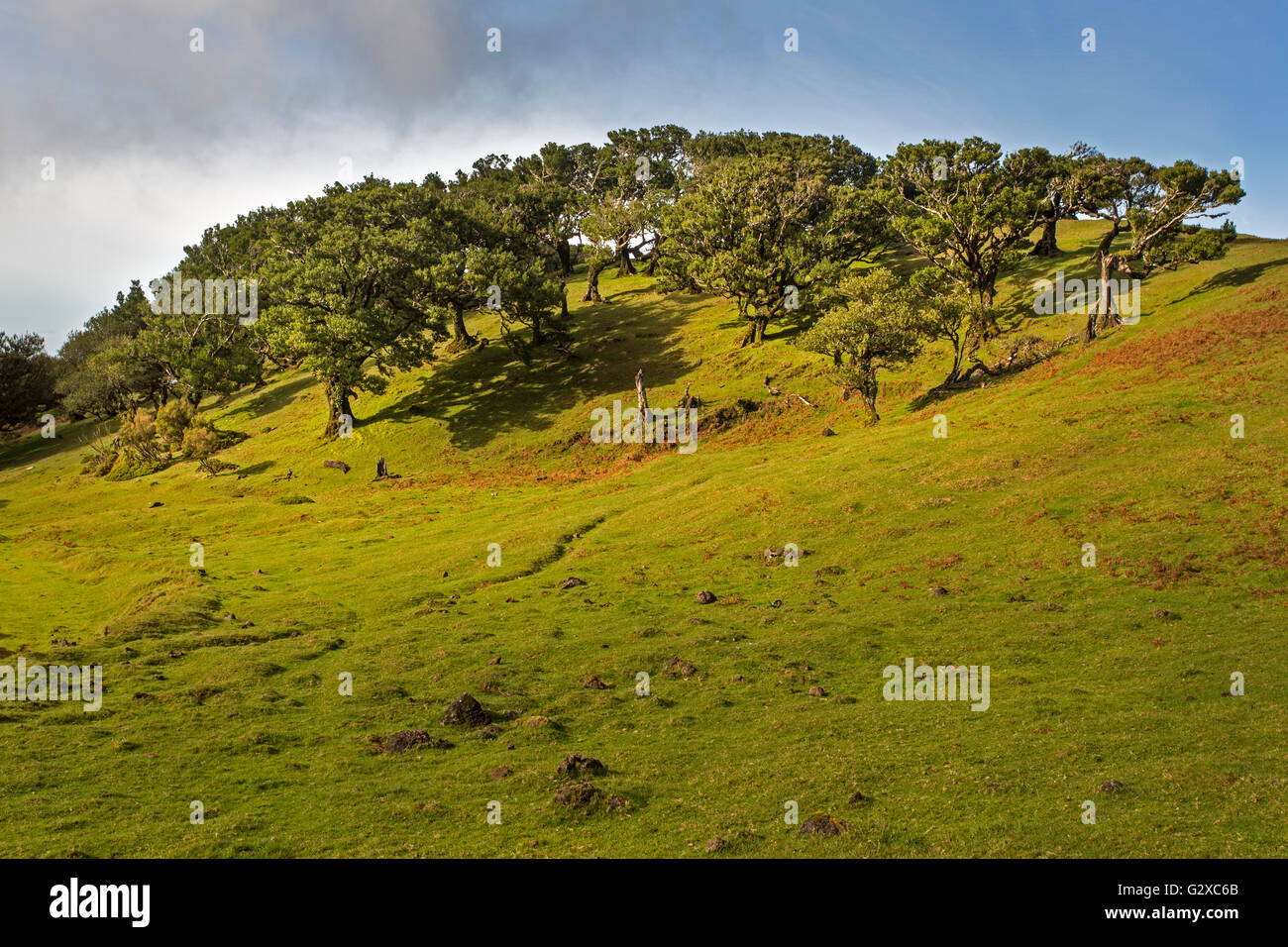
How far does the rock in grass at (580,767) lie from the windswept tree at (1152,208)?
60755 millimetres

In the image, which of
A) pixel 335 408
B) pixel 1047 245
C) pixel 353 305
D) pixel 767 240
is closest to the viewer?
pixel 353 305

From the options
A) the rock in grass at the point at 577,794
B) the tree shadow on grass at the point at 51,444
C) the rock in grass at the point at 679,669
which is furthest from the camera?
the tree shadow on grass at the point at 51,444

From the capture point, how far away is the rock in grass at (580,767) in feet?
Answer: 61.9

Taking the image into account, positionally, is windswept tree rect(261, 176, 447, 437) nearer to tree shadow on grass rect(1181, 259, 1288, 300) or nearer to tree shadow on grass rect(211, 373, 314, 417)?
tree shadow on grass rect(211, 373, 314, 417)

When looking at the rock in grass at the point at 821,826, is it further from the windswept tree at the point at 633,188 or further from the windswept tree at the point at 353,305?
the windswept tree at the point at 633,188

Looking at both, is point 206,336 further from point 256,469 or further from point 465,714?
point 465,714

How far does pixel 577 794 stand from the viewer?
56.7 ft

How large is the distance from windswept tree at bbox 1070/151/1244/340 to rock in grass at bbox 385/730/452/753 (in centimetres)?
6208

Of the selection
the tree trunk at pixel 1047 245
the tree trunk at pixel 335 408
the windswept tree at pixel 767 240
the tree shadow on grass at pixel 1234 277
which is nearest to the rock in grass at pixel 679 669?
the windswept tree at pixel 767 240

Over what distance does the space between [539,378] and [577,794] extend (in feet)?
240

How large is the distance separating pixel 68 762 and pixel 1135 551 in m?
37.9

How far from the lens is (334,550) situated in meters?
47.4

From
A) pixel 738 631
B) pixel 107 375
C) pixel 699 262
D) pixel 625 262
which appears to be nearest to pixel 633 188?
pixel 625 262

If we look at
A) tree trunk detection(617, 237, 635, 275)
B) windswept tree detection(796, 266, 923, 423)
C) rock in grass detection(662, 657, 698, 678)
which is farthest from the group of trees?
rock in grass detection(662, 657, 698, 678)
